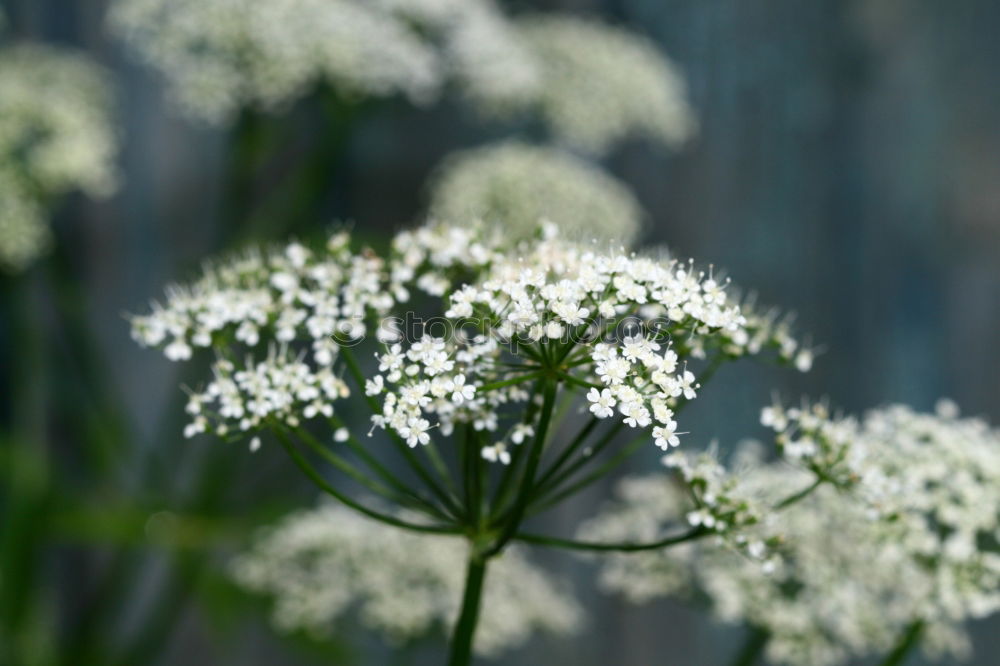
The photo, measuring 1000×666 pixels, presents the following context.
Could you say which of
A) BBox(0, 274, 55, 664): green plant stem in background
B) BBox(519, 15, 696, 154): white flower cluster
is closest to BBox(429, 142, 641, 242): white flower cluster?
BBox(519, 15, 696, 154): white flower cluster

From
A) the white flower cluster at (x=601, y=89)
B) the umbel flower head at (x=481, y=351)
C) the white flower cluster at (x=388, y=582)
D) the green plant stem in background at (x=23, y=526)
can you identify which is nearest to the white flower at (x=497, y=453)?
the umbel flower head at (x=481, y=351)

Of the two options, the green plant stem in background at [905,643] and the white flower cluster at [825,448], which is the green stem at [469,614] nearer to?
the white flower cluster at [825,448]

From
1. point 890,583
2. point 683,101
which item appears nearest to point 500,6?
point 683,101

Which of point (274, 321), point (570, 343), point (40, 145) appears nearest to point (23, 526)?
point (40, 145)

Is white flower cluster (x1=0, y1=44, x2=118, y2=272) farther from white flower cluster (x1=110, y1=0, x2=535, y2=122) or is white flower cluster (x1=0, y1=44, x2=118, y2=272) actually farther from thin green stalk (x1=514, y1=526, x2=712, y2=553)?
thin green stalk (x1=514, y1=526, x2=712, y2=553)

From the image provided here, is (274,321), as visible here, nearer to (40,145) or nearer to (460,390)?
(460,390)
